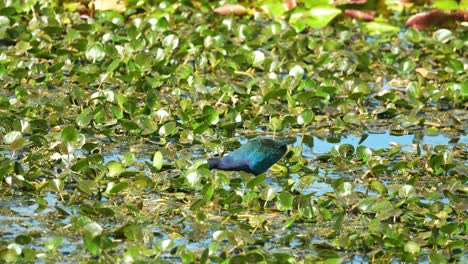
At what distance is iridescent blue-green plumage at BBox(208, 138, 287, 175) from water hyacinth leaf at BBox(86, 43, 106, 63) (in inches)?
70.6

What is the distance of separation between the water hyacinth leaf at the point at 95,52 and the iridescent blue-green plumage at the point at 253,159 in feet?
5.88

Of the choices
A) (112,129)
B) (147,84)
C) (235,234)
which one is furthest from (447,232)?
(147,84)

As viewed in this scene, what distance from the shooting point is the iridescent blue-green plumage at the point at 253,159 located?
479cm

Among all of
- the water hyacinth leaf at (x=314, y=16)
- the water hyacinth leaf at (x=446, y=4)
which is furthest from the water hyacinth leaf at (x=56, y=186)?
the water hyacinth leaf at (x=446, y=4)

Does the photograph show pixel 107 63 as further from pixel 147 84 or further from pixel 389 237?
pixel 389 237

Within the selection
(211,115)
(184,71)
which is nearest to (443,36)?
(184,71)

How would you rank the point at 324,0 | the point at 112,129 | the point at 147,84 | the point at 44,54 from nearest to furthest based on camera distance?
the point at 112,129
the point at 147,84
the point at 44,54
the point at 324,0

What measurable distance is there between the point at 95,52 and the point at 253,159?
188cm

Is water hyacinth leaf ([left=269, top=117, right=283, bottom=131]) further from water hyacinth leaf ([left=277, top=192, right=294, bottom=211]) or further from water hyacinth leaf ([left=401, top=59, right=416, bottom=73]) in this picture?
water hyacinth leaf ([left=401, top=59, right=416, bottom=73])

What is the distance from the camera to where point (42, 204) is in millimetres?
4359

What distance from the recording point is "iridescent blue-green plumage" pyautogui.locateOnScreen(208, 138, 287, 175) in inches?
189

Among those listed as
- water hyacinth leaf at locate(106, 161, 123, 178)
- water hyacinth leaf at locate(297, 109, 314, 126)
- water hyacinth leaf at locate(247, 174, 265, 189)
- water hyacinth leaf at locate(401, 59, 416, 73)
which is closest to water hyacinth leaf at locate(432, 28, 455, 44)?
water hyacinth leaf at locate(401, 59, 416, 73)

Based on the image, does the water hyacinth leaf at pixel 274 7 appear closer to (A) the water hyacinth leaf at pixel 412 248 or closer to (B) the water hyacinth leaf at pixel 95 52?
(B) the water hyacinth leaf at pixel 95 52

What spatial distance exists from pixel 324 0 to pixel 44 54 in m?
2.27
